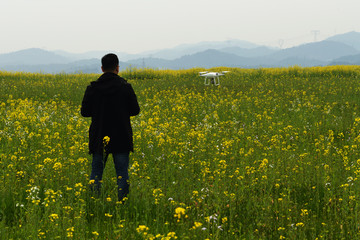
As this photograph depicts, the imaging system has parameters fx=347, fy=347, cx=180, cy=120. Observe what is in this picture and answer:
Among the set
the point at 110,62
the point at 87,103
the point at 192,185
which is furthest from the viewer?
the point at 192,185

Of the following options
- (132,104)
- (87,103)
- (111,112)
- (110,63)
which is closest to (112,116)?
(111,112)

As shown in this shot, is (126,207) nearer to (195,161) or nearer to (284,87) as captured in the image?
(195,161)

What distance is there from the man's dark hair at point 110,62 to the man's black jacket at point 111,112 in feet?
0.31

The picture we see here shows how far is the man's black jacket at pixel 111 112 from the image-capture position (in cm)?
541

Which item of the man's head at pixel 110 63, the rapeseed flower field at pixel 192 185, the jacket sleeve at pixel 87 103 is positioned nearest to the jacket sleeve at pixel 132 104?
the man's head at pixel 110 63

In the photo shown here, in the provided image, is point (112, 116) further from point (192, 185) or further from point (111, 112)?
point (192, 185)

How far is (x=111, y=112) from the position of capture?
5434 millimetres

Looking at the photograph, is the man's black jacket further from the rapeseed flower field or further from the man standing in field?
the rapeseed flower field

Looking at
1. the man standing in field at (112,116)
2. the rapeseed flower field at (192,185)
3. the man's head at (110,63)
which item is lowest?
the rapeseed flower field at (192,185)

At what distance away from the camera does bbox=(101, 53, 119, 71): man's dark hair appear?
5.42m

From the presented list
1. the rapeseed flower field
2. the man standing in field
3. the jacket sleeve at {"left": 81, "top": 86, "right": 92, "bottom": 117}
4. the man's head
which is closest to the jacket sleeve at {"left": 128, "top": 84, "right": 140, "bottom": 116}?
the man standing in field

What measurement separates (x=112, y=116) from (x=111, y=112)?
2.6 inches

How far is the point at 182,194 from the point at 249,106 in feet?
32.0

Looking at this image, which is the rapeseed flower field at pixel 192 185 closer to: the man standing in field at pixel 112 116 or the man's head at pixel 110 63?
the man standing in field at pixel 112 116
